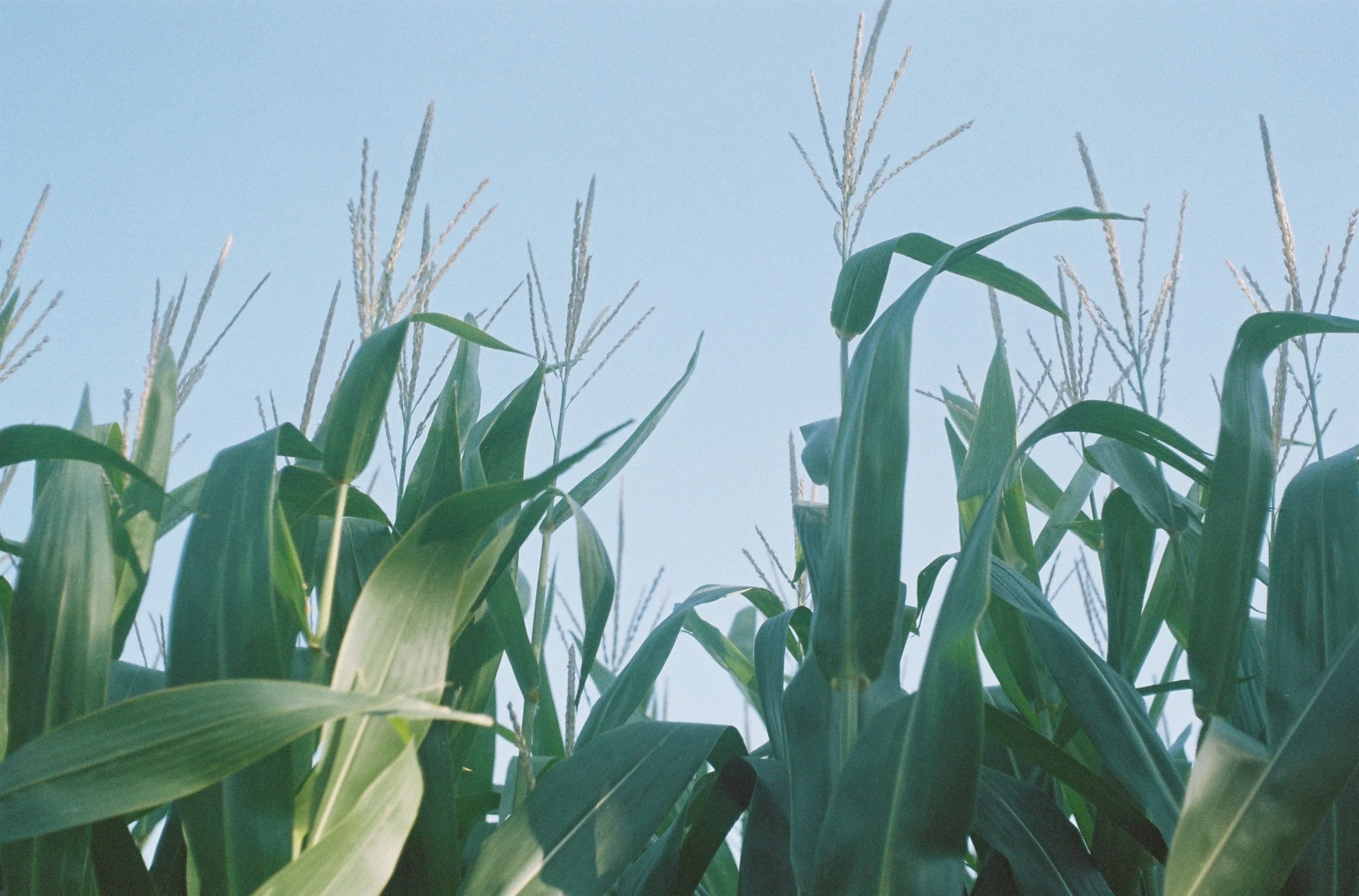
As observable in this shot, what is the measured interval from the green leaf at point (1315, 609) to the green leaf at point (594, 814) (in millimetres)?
435

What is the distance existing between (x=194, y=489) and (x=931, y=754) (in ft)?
2.37

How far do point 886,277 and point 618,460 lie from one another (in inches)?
13.9

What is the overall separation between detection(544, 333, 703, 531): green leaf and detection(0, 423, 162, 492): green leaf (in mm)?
482

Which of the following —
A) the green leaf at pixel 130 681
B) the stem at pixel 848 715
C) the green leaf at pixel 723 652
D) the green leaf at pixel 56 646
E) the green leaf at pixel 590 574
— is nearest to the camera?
the green leaf at pixel 56 646

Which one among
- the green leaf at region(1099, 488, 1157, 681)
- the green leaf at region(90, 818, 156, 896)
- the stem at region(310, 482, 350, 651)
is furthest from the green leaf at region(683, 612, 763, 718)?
the green leaf at region(90, 818, 156, 896)

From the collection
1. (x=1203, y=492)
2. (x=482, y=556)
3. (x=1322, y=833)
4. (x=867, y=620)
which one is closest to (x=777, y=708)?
(x=867, y=620)

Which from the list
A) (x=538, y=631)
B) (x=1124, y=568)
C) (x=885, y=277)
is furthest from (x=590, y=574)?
(x=1124, y=568)

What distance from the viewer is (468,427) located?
1.16 m

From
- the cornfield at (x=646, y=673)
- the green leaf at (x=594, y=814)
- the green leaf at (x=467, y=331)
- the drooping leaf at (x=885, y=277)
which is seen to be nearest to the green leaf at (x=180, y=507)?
the cornfield at (x=646, y=673)

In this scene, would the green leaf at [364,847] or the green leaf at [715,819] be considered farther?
the green leaf at [715,819]

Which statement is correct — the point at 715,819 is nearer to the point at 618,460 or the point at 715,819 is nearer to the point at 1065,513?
the point at 618,460

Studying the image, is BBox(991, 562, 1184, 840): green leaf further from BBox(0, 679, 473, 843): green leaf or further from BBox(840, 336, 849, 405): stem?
BBox(0, 679, 473, 843): green leaf

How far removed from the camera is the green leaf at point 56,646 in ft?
2.08

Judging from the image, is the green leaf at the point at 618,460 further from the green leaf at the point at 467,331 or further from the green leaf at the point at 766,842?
the green leaf at the point at 766,842
